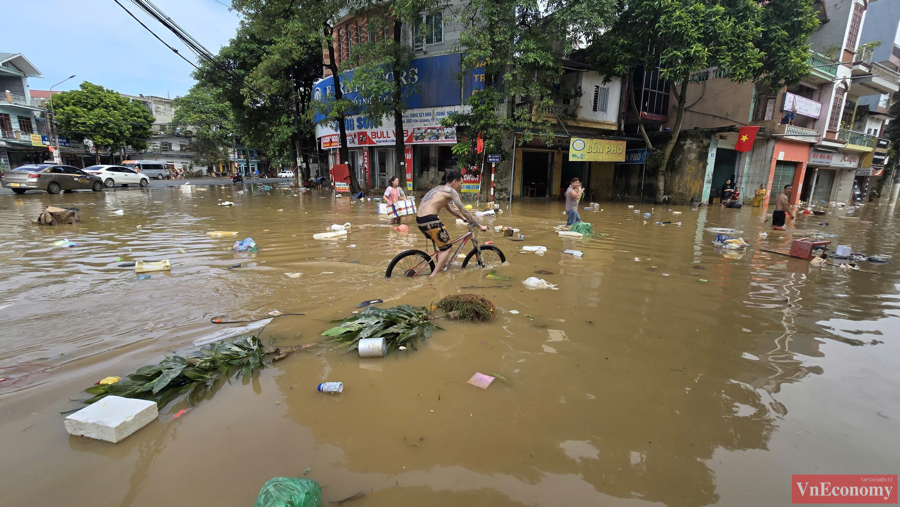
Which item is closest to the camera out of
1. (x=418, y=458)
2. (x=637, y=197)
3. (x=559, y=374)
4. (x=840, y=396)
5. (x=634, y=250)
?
(x=418, y=458)

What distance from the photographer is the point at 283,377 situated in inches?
117

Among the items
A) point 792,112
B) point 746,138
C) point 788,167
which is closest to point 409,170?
point 746,138

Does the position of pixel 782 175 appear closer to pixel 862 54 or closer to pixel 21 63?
pixel 862 54

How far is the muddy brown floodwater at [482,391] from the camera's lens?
79.8 inches

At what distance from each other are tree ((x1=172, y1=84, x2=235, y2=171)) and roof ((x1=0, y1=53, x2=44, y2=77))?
13902 mm

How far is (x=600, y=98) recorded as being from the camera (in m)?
18.9

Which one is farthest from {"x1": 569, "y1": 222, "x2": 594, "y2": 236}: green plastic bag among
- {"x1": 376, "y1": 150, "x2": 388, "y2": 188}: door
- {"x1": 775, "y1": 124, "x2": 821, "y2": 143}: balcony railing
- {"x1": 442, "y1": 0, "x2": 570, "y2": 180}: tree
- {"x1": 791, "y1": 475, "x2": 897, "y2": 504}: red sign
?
{"x1": 775, "y1": 124, "x2": 821, "y2": 143}: balcony railing

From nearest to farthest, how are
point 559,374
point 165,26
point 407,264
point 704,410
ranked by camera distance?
point 704,410 → point 559,374 → point 407,264 → point 165,26

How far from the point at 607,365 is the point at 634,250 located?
5.45m

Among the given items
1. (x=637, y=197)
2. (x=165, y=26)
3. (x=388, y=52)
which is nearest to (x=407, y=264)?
(x=165, y=26)

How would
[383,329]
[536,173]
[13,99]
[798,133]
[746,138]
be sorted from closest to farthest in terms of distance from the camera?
[383,329] < [746,138] < [798,133] < [536,173] < [13,99]

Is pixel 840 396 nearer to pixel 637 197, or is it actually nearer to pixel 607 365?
pixel 607 365

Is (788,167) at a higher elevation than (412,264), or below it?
higher

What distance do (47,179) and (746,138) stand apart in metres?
31.6
